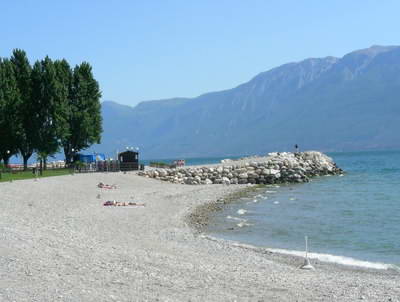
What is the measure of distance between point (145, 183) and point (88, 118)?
18312mm

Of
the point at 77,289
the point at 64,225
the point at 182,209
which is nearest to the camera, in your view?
the point at 77,289

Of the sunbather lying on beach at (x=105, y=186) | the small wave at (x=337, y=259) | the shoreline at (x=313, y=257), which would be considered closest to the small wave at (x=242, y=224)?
the shoreline at (x=313, y=257)

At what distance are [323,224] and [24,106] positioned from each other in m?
43.2

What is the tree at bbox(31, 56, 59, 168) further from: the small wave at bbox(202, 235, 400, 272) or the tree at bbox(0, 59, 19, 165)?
the small wave at bbox(202, 235, 400, 272)

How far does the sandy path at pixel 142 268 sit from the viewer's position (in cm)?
1230

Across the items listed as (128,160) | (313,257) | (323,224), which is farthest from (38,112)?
(313,257)

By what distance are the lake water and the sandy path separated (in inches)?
91.5

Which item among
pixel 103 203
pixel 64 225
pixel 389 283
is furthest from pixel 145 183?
pixel 389 283

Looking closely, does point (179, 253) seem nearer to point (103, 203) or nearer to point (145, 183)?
point (103, 203)

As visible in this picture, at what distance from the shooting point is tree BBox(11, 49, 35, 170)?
62188mm

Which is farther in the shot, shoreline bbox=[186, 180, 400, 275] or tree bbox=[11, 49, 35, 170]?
tree bbox=[11, 49, 35, 170]

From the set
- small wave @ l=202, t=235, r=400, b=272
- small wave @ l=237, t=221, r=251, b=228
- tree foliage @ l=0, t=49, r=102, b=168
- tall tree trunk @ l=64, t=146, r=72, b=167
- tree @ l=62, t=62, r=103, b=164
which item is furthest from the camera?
tall tree trunk @ l=64, t=146, r=72, b=167

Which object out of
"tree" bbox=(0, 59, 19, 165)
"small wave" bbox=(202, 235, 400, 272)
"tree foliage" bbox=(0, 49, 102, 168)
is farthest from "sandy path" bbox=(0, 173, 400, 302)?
"tree foliage" bbox=(0, 49, 102, 168)

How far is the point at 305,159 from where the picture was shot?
8019cm
